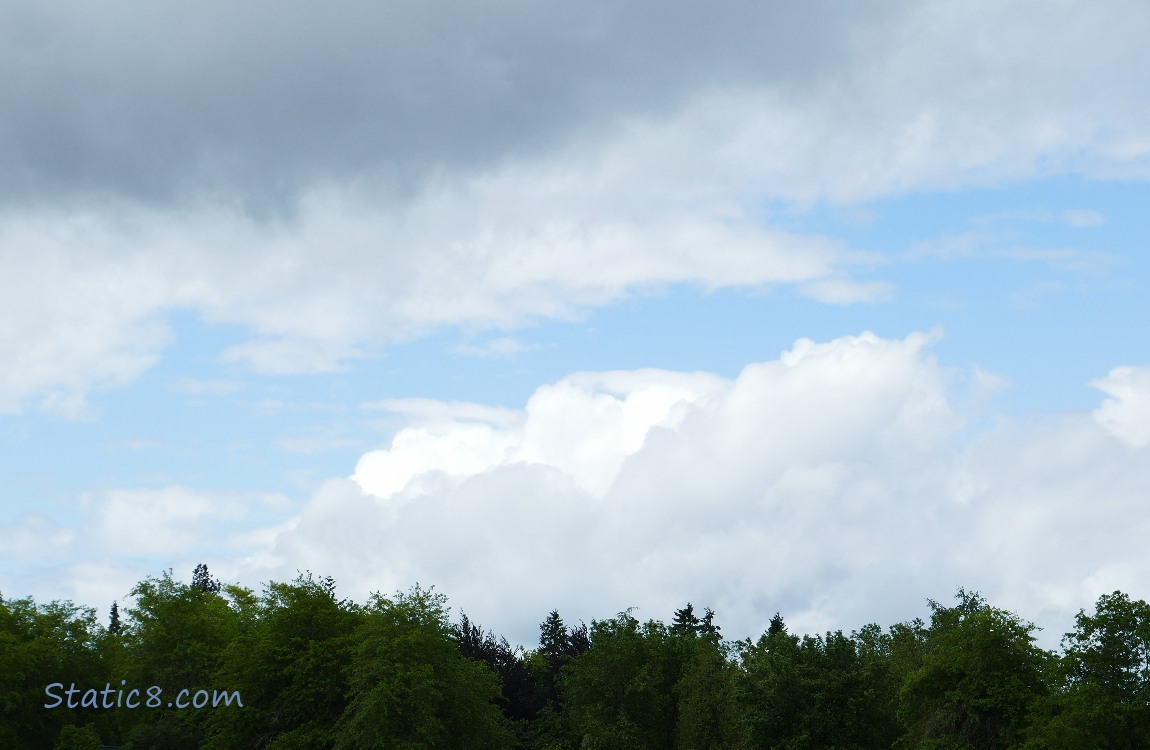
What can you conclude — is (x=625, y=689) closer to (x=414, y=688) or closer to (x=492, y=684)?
(x=492, y=684)

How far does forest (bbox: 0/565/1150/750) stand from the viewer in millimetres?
55031

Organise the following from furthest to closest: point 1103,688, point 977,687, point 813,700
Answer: point 813,700 → point 977,687 → point 1103,688

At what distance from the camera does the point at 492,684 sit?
72.4 meters

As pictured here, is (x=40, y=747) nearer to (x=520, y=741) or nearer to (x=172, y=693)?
(x=172, y=693)

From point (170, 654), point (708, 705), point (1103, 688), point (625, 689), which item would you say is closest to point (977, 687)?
point (1103, 688)

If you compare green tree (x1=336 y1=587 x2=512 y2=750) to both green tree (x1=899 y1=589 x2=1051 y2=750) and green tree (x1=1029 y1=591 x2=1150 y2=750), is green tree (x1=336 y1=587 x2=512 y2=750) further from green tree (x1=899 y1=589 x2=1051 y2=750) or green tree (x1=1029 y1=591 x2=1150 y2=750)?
green tree (x1=1029 y1=591 x2=1150 y2=750)

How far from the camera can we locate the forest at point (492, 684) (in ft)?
181

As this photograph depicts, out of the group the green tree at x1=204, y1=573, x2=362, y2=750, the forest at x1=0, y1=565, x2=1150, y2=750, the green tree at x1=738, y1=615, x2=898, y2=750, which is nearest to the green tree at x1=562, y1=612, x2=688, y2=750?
the forest at x1=0, y1=565, x2=1150, y2=750

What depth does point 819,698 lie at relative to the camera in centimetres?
6259

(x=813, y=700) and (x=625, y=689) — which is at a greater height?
(x=625, y=689)

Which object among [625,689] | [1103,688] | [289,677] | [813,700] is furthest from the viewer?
[625,689]

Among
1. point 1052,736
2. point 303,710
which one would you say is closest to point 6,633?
point 303,710

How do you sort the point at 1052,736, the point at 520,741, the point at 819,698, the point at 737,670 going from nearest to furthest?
the point at 1052,736, the point at 819,698, the point at 737,670, the point at 520,741

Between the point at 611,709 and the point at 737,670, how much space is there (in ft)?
30.2
